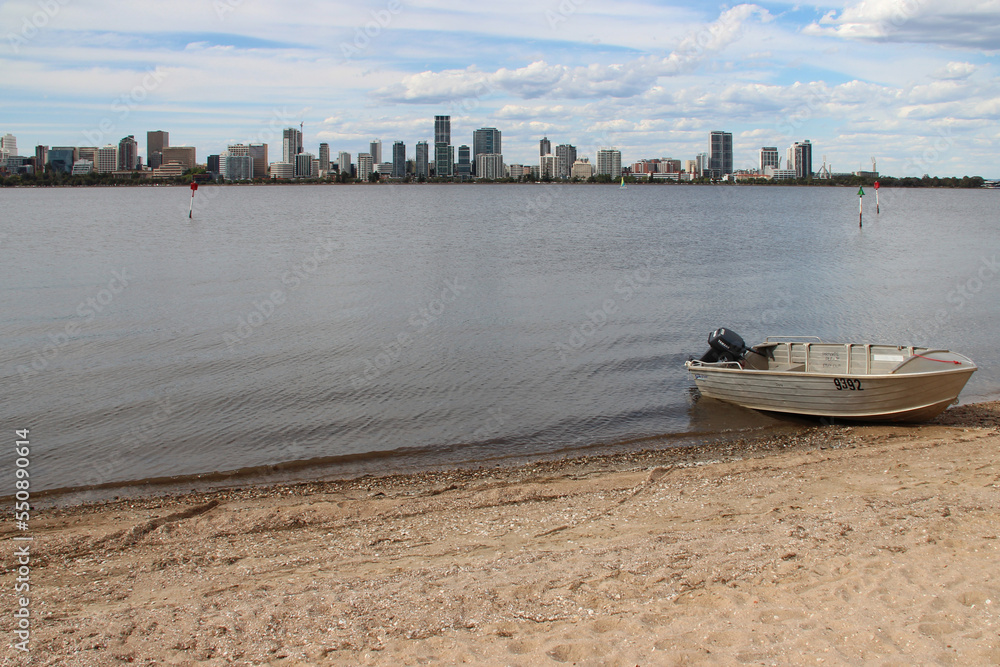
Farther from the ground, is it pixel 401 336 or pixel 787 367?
pixel 401 336

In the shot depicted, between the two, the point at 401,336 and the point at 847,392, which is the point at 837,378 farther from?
the point at 401,336

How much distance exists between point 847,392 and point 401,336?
557 inches

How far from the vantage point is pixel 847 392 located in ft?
53.2

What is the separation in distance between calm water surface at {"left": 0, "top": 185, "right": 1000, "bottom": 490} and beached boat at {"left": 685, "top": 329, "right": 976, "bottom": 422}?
0.84 metres

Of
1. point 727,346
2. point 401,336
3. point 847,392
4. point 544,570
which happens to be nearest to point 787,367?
point 727,346

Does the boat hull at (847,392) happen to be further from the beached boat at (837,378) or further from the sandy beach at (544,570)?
the sandy beach at (544,570)

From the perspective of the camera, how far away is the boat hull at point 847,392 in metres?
15.5

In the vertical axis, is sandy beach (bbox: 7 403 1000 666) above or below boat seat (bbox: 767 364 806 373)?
below

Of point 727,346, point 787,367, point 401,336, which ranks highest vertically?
point 727,346

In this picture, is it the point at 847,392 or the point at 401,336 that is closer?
the point at 847,392

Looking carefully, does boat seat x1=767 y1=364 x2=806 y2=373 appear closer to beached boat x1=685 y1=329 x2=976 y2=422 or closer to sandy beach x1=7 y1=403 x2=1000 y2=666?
beached boat x1=685 y1=329 x2=976 y2=422

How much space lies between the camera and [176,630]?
300 inches

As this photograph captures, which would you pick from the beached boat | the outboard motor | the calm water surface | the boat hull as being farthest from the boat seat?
the calm water surface

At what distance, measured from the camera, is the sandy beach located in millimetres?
7109
